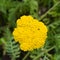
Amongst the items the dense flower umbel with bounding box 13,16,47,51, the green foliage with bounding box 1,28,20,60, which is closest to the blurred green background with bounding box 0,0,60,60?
the green foliage with bounding box 1,28,20,60

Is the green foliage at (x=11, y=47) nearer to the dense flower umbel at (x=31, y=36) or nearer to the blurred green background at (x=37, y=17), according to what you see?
the blurred green background at (x=37, y=17)

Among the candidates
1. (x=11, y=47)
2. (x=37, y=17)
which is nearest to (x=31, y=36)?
(x=11, y=47)

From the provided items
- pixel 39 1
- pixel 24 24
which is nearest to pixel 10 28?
pixel 39 1

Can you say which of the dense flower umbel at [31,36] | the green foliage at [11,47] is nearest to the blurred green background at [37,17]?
the green foliage at [11,47]

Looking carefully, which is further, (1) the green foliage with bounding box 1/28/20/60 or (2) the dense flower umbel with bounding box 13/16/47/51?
(1) the green foliage with bounding box 1/28/20/60

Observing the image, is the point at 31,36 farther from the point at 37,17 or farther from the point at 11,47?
the point at 37,17

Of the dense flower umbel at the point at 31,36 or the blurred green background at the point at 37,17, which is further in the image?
the blurred green background at the point at 37,17

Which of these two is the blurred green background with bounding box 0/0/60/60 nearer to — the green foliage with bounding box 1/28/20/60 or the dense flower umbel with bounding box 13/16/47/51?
the green foliage with bounding box 1/28/20/60

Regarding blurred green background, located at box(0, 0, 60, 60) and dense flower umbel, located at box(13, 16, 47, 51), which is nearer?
dense flower umbel, located at box(13, 16, 47, 51)
